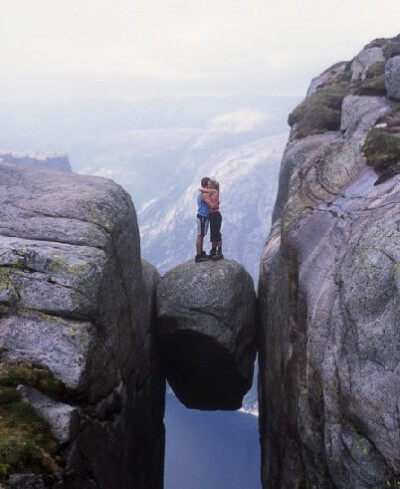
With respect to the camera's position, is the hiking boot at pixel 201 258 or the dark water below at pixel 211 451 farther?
the dark water below at pixel 211 451

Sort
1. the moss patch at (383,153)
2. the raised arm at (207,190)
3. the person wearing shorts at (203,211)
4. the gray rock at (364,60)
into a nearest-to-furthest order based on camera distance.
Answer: the moss patch at (383,153) < the raised arm at (207,190) < the person wearing shorts at (203,211) < the gray rock at (364,60)

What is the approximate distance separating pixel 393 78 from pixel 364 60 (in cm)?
1440

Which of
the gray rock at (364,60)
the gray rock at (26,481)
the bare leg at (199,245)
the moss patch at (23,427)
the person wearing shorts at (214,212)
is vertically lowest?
the gray rock at (26,481)

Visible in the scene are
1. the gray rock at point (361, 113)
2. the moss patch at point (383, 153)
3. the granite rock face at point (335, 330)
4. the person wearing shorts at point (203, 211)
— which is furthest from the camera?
the gray rock at point (361, 113)

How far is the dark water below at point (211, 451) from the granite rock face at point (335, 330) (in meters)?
93.2

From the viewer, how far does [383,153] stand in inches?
656

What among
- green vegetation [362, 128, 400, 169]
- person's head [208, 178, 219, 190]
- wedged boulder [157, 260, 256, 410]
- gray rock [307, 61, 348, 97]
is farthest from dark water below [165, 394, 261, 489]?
green vegetation [362, 128, 400, 169]

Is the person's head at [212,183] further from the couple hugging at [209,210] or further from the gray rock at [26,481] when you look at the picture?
the gray rock at [26,481]

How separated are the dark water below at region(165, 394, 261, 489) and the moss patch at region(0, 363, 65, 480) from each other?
9784cm

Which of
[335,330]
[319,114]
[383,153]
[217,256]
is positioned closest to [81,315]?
[335,330]

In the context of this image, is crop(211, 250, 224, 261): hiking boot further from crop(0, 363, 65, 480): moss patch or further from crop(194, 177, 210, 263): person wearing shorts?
crop(0, 363, 65, 480): moss patch

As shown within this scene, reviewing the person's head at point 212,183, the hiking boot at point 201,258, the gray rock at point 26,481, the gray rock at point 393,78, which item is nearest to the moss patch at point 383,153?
the person's head at point 212,183

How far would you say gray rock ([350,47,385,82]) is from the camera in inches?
1397

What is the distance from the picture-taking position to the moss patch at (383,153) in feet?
52.1
